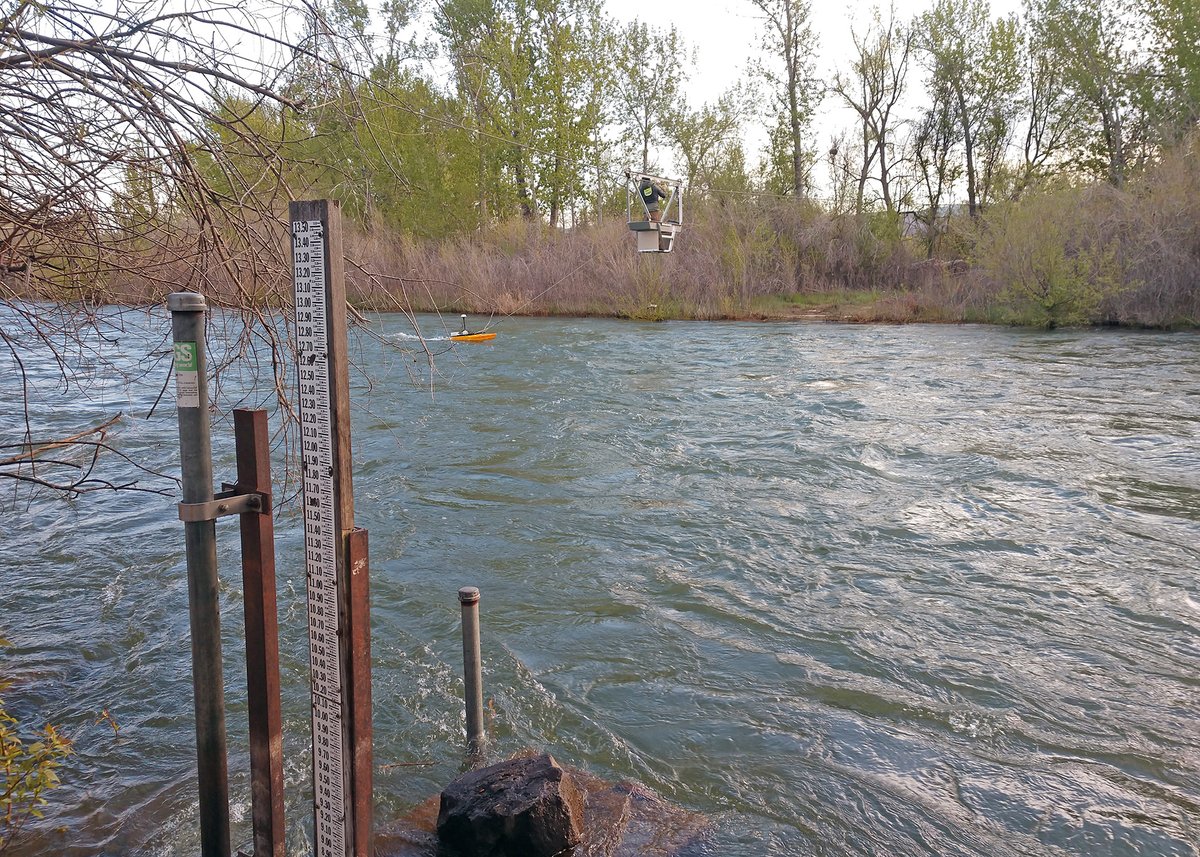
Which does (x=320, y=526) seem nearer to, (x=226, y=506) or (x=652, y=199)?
(x=226, y=506)

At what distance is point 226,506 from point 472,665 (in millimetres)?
1714

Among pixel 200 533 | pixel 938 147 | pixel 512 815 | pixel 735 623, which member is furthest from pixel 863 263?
pixel 200 533

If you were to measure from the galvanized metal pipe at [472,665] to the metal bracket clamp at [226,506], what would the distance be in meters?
1.27

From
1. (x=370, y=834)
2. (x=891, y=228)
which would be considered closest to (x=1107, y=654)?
(x=370, y=834)

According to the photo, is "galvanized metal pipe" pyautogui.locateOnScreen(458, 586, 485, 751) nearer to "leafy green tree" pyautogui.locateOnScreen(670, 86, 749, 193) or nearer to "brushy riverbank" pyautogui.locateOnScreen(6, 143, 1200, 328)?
"brushy riverbank" pyautogui.locateOnScreen(6, 143, 1200, 328)

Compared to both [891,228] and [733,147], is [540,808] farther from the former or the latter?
[733,147]

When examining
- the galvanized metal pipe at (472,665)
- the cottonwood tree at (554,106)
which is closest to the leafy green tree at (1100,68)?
the cottonwood tree at (554,106)

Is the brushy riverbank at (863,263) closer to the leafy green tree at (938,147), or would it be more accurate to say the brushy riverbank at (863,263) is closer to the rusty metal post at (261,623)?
the leafy green tree at (938,147)

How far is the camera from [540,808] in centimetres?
371

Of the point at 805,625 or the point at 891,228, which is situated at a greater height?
the point at 891,228

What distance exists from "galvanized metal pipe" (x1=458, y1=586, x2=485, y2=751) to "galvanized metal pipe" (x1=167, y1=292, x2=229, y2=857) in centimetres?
121

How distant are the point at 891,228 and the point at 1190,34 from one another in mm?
11932

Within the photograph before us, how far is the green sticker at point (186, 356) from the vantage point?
2869 mm

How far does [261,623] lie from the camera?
306 cm
